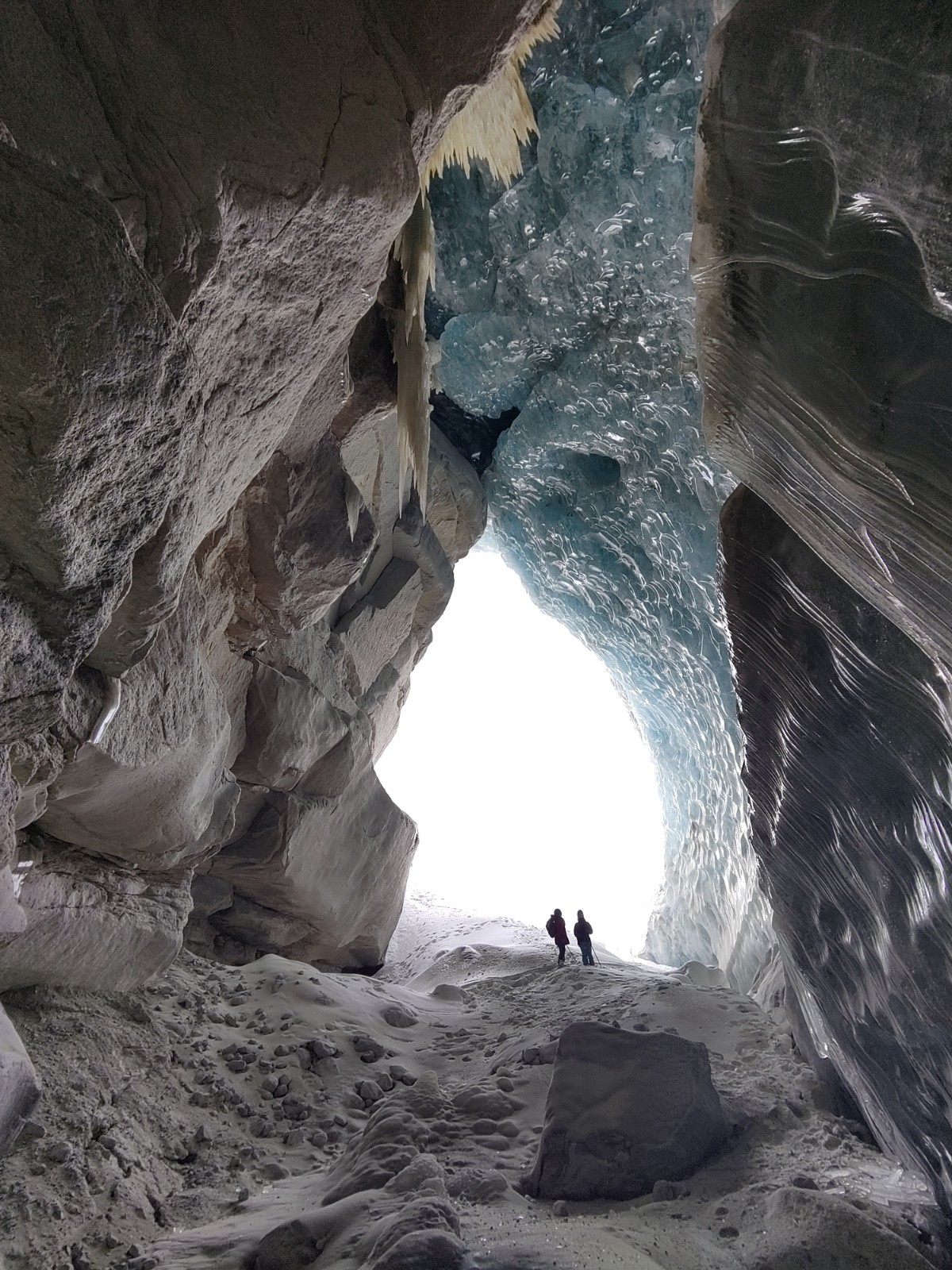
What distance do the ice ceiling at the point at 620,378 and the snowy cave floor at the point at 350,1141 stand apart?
9.41ft

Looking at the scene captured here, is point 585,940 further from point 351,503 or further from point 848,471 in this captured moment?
point 848,471

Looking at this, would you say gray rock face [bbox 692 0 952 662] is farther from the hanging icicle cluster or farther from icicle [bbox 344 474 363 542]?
icicle [bbox 344 474 363 542]

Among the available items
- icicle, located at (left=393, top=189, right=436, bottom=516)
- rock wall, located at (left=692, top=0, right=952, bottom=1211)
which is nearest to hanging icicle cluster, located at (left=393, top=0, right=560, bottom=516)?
icicle, located at (left=393, top=189, right=436, bottom=516)

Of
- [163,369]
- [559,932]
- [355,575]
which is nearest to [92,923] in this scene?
[355,575]

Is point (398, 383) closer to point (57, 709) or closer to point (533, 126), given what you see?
point (533, 126)

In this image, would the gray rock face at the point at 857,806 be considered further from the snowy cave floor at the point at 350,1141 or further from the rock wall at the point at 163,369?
the rock wall at the point at 163,369

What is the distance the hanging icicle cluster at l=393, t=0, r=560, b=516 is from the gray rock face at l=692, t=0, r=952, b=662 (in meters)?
1.76

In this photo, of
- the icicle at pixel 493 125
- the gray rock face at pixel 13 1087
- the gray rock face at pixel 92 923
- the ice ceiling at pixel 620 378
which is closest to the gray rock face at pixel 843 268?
the icicle at pixel 493 125

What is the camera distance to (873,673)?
2098 mm

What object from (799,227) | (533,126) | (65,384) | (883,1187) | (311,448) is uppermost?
(533,126)

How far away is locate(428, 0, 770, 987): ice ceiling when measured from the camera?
5.38 m

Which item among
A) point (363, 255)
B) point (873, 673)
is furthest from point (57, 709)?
point (873, 673)

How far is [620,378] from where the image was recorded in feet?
21.8

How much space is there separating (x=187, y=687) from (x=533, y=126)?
128 inches
